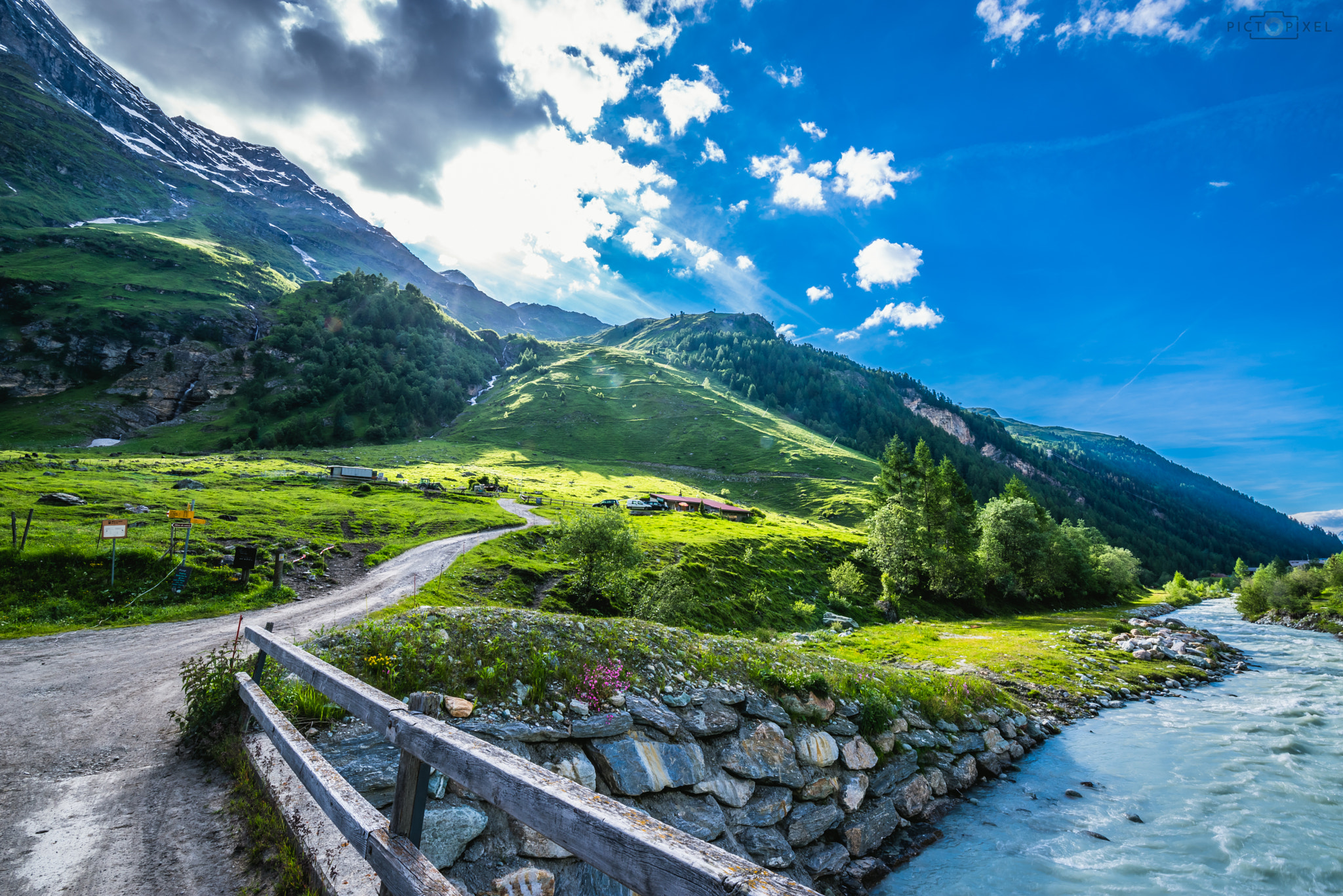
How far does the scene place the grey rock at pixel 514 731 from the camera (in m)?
9.34

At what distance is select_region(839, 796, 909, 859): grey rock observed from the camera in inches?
525

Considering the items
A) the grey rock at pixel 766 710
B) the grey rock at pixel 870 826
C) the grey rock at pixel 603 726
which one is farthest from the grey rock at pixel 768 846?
→ the grey rock at pixel 603 726

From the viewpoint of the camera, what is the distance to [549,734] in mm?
10055

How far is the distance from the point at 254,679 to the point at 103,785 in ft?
7.17

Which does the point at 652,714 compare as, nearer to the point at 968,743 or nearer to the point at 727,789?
the point at 727,789

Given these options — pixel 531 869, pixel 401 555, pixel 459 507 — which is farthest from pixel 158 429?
pixel 531 869

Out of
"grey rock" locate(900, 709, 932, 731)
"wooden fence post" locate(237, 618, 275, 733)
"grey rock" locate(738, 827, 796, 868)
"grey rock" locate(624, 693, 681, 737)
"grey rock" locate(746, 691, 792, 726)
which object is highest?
"wooden fence post" locate(237, 618, 275, 733)

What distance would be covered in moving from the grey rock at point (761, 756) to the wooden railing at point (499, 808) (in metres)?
9.04

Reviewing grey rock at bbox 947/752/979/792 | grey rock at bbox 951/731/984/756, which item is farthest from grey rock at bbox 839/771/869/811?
grey rock at bbox 951/731/984/756

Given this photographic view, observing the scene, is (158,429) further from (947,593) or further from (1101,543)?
(1101,543)

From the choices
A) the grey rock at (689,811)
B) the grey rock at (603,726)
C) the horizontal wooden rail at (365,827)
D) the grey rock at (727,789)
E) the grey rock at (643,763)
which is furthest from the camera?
the grey rock at (727,789)

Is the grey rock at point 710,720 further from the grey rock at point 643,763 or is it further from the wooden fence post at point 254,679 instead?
the wooden fence post at point 254,679

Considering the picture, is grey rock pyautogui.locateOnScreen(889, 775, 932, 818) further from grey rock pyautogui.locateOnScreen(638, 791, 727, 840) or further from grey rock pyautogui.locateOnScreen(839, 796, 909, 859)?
grey rock pyautogui.locateOnScreen(638, 791, 727, 840)

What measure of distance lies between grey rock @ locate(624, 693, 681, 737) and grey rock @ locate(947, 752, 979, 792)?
1134 cm
